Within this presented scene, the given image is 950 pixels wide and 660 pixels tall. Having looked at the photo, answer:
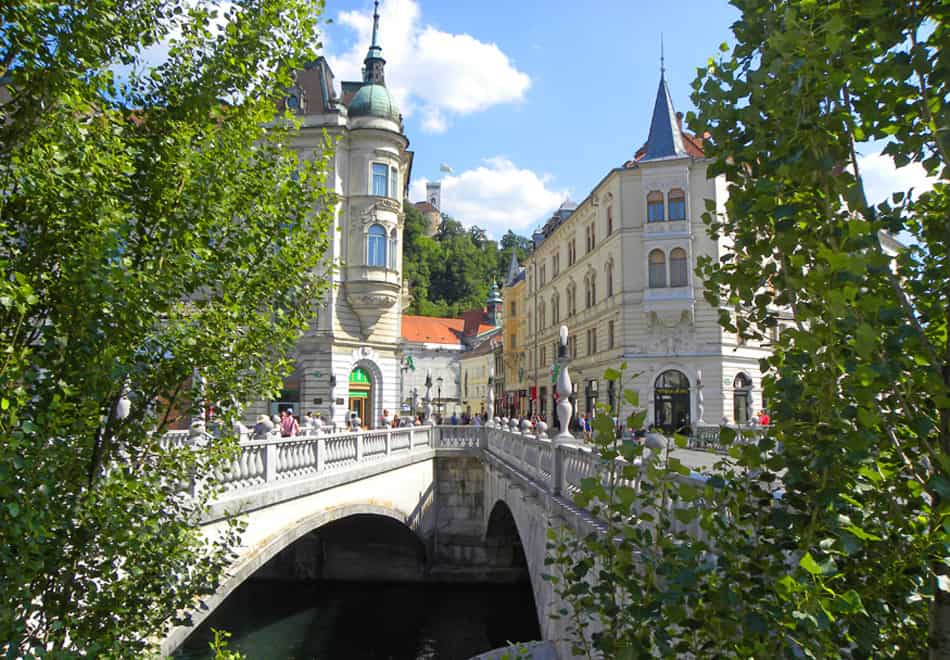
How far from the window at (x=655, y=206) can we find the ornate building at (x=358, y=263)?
→ 13646 mm

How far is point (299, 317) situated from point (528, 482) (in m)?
8.50

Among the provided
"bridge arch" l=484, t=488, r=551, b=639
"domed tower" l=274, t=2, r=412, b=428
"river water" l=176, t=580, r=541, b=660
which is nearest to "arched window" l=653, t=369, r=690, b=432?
"domed tower" l=274, t=2, r=412, b=428

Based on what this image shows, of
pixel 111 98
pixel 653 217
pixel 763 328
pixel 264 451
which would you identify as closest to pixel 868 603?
pixel 763 328

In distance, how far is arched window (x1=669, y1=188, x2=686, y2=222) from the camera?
3781 centimetres

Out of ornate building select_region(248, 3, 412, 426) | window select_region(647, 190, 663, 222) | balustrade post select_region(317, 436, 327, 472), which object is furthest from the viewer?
window select_region(647, 190, 663, 222)

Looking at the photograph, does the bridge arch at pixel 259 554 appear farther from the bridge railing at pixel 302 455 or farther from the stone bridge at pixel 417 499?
the bridge railing at pixel 302 455

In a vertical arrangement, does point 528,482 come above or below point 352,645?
above

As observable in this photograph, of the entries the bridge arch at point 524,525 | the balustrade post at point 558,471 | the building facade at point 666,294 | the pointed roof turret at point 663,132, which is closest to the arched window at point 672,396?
the building facade at point 666,294

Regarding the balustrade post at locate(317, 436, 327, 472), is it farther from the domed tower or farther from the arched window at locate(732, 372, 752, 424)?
the arched window at locate(732, 372, 752, 424)

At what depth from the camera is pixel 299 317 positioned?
20.3ft

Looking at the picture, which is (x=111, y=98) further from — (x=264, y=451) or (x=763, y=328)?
(x=264, y=451)

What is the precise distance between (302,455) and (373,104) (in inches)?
1027

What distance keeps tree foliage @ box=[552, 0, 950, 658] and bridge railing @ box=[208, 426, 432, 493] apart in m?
5.94

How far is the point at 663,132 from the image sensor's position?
3916cm
